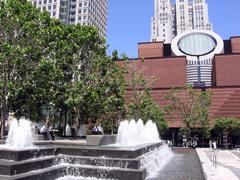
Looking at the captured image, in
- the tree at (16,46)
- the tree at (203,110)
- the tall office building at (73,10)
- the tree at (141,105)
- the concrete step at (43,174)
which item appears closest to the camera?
the concrete step at (43,174)

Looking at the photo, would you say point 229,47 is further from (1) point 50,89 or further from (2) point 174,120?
(1) point 50,89

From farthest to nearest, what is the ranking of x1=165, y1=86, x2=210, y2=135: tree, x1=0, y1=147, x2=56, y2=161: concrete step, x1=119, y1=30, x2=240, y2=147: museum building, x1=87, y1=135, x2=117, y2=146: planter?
x1=119, y1=30, x2=240, y2=147: museum building < x1=165, y1=86, x2=210, y2=135: tree < x1=87, y1=135, x2=117, y2=146: planter < x1=0, y1=147, x2=56, y2=161: concrete step

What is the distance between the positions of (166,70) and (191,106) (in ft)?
47.7

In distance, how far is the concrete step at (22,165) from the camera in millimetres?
8797

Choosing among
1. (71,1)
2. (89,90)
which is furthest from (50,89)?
(71,1)

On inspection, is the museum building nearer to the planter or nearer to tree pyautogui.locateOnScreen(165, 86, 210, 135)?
tree pyautogui.locateOnScreen(165, 86, 210, 135)

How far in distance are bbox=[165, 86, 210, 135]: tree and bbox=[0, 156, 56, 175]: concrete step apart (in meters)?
33.0

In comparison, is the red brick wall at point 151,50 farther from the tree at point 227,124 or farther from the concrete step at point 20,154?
the concrete step at point 20,154

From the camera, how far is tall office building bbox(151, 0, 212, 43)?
15388 centimetres

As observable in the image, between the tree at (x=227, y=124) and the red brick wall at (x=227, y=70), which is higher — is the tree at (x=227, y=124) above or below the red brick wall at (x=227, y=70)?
below

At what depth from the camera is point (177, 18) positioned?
541 ft

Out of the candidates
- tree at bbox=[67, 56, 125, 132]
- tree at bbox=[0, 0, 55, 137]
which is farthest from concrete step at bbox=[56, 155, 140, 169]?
tree at bbox=[67, 56, 125, 132]

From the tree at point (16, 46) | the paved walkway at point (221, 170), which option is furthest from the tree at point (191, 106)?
the tree at point (16, 46)

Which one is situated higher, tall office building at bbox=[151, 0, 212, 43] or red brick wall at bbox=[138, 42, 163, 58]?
tall office building at bbox=[151, 0, 212, 43]
